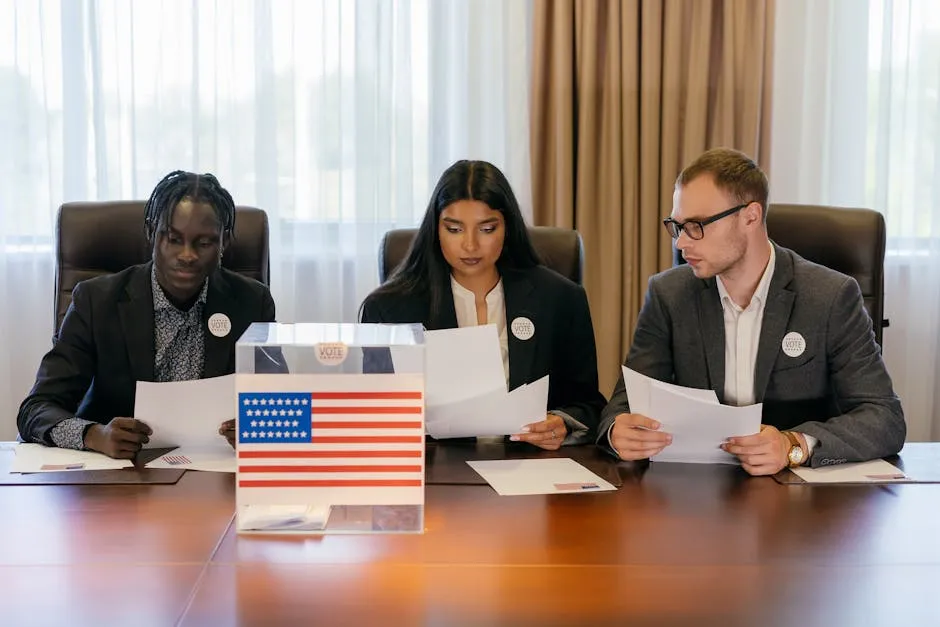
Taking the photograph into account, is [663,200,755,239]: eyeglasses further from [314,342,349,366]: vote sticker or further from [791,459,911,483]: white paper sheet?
[314,342,349,366]: vote sticker

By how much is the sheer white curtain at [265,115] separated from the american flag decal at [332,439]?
243cm

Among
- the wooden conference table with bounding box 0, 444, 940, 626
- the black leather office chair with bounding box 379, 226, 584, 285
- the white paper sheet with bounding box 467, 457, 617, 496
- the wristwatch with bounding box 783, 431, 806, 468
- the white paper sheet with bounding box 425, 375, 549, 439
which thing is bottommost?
the wooden conference table with bounding box 0, 444, 940, 626

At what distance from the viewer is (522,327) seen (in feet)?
9.03

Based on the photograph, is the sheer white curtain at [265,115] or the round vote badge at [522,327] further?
the sheer white curtain at [265,115]

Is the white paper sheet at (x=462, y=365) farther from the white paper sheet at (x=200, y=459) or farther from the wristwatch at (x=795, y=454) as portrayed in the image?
the wristwatch at (x=795, y=454)

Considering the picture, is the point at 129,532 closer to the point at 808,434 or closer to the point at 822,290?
the point at 808,434

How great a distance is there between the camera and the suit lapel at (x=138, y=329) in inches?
101

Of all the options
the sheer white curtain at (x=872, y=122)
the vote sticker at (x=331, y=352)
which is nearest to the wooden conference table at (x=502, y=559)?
the vote sticker at (x=331, y=352)

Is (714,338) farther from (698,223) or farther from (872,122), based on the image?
(872,122)

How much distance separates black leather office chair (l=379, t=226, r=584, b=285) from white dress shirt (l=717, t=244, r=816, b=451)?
51cm

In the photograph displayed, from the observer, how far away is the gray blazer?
2.33 metres

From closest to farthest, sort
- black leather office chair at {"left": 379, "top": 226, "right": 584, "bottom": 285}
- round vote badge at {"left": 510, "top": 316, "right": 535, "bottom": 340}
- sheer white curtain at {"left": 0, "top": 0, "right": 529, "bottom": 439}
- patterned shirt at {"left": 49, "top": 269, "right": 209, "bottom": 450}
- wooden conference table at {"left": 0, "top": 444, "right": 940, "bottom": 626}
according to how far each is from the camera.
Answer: wooden conference table at {"left": 0, "top": 444, "right": 940, "bottom": 626} < patterned shirt at {"left": 49, "top": 269, "right": 209, "bottom": 450} < round vote badge at {"left": 510, "top": 316, "right": 535, "bottom": 340} < black leather office chair at {"left": 379, "top": 226, "right": 584, "bottom": 285} < sheer white curtain at {"left": 0, "top": 0, "right": 529, "bottom": 439}

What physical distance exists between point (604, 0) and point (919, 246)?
162cm

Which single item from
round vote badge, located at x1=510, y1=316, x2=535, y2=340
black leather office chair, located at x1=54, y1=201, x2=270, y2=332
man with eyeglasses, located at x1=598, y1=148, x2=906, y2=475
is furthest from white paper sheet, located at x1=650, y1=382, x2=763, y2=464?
black leather office chair, located at x1=54, y1=201, x2=270, y2=332
